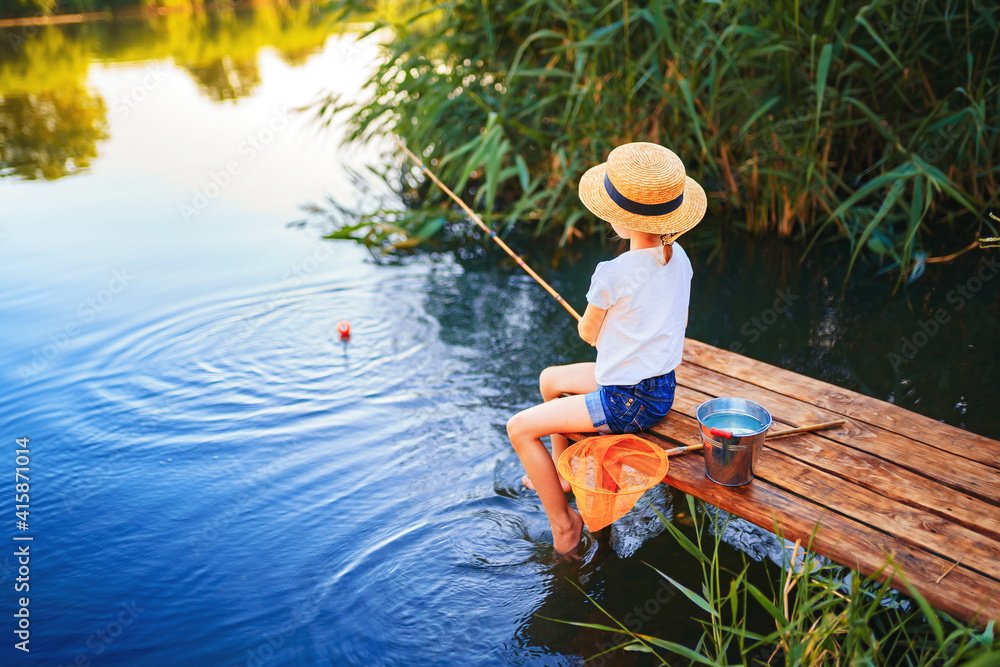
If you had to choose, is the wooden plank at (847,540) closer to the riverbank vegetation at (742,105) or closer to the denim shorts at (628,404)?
the denim shorts at (628,404)

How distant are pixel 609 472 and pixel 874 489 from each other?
0.66 meters

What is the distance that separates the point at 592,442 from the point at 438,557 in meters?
0.68

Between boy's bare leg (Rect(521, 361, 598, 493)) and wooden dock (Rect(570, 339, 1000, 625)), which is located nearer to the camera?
wooden dock (Rect(570, 339, 1000, 625))

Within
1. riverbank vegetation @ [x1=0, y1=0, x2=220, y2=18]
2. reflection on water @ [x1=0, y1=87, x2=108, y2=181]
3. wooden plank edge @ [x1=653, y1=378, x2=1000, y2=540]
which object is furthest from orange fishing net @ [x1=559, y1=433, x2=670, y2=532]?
riverbank vegetation @ [x1=0, y1=0, x2=220, y2=18]

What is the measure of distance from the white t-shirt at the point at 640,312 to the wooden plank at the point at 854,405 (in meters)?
0.51

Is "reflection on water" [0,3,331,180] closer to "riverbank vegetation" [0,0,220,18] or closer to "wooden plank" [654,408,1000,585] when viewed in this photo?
"riverbank vegetation" [0,0,220,18]

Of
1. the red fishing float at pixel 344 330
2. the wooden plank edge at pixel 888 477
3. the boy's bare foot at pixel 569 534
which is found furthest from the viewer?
the red fishing float at pixel 344 330

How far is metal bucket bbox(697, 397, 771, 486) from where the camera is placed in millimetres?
1803

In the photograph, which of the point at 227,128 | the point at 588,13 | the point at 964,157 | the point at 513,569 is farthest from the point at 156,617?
the point at 227,128

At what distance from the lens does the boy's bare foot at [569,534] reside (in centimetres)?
225

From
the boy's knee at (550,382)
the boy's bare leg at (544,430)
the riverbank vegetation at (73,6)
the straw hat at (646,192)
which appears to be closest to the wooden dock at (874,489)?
the boy's bare leg at (544,430)

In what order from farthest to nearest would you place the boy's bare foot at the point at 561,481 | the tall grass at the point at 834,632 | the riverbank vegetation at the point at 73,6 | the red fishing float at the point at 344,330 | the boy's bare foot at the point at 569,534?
1. the riverbank vegetation at the point at 73,6
2. the red fishing float at the point at 344,330
3. the boy's bare foot at the point at 561,481
4. the boy's bare foot at the point at 569,534
5. the tall grass at the point at 834,632

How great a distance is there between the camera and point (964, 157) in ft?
13.6

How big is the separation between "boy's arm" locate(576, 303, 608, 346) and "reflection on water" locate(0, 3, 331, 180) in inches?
137
